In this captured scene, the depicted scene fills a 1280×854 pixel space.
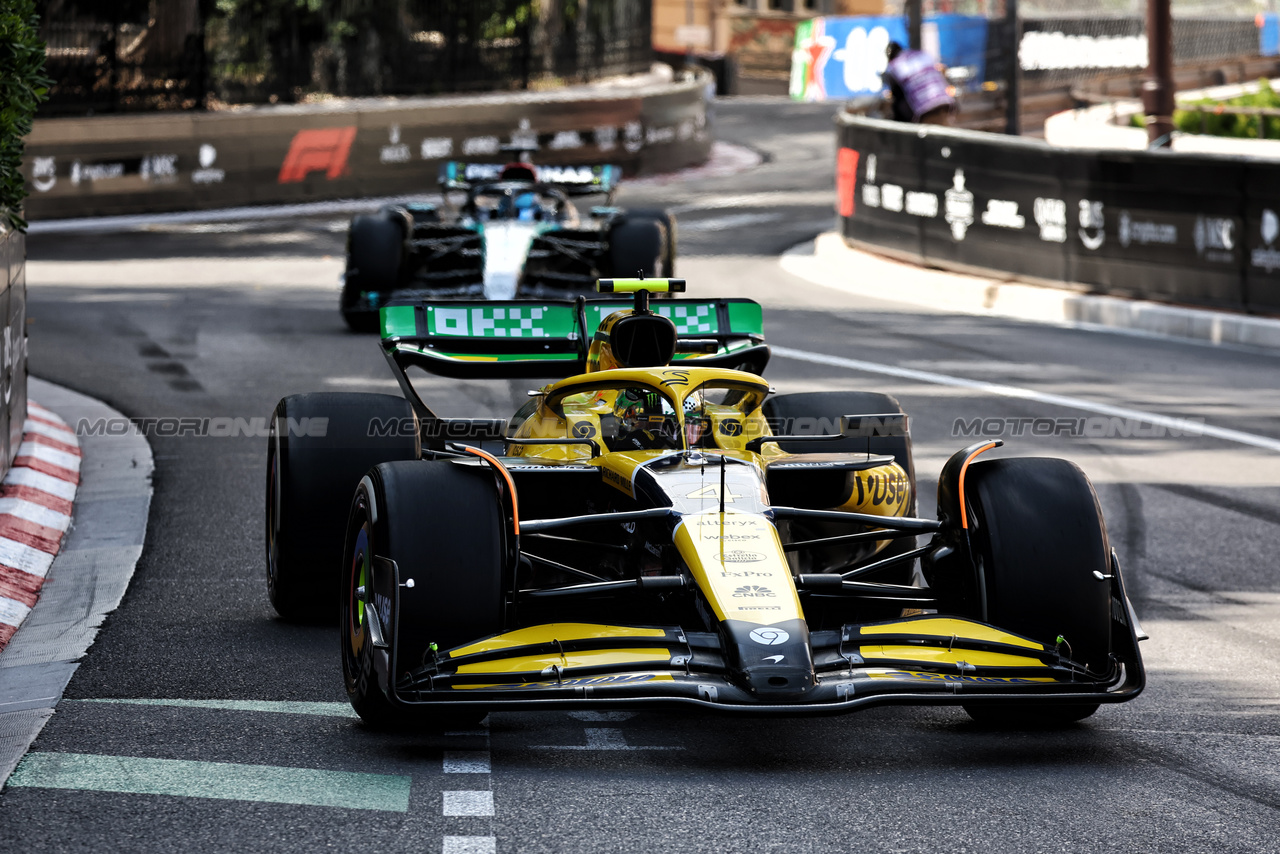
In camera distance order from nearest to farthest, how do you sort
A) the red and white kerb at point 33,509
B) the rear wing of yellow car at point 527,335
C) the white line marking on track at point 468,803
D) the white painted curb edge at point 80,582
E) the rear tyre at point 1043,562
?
1. the white line marking on track at point 468,803
2. the rear tyre at point 1043,562
3. the white painted curb edge at point 80,582
4. the red and white kerb at point 33,509
5. the rear wing of yellow car at point 527,335

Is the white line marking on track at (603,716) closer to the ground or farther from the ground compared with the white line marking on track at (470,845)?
closer to the ground

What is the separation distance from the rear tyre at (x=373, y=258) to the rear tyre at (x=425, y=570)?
871 cm

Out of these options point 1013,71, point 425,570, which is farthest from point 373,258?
point 1013,71

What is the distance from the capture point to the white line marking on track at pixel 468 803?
4707mm

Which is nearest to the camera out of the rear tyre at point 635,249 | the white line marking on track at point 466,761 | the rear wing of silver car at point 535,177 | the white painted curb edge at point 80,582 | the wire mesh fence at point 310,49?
the white line marking on track at point 466,761

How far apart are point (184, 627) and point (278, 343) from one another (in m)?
7.51

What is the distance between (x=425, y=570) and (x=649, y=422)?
146 centimetres

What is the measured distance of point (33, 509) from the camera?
831cm

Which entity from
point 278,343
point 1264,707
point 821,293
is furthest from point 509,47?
point 1264,707

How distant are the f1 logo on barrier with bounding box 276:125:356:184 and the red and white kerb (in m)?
14.4

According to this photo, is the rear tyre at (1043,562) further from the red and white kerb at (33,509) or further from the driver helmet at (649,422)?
the red and white kerb at (33,509)

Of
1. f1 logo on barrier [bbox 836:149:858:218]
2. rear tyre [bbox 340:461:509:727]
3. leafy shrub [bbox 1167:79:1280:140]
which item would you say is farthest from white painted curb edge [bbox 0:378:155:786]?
leafy shrub [bbox 1167:79:1280:140]

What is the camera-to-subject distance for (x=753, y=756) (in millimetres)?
5297

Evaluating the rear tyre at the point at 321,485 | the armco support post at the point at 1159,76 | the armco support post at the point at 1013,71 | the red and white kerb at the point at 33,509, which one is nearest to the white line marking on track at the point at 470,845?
the rear tyre at the point at 321,485
